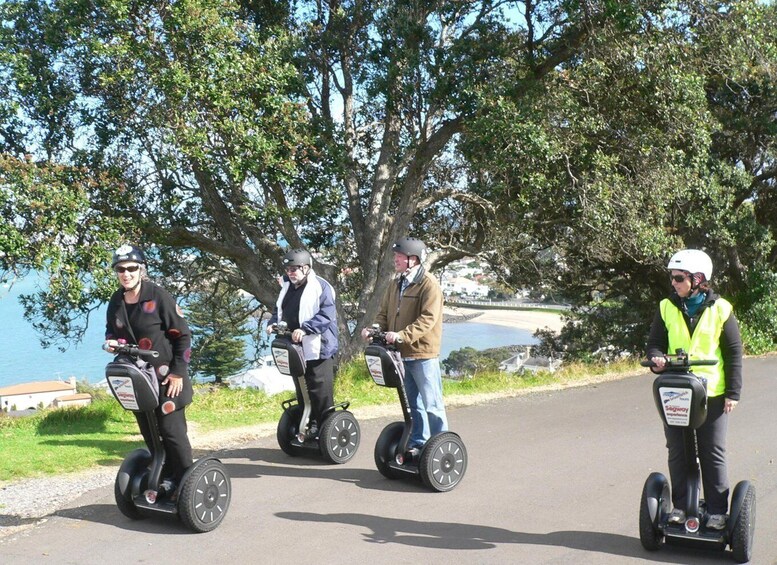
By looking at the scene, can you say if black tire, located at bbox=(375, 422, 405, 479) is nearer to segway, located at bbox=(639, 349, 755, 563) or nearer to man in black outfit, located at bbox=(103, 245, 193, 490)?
man in black outfit, located at bbox=(103, 245, 193, 490)

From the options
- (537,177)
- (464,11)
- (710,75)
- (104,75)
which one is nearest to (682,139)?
(710,75)

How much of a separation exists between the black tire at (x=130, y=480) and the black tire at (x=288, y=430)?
189 cm

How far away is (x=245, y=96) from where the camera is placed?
1413cm

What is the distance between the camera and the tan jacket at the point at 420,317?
256 inches

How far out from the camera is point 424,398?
21.9 feet

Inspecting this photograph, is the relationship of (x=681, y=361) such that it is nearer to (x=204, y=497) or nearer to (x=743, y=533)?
(x=743, y=533)

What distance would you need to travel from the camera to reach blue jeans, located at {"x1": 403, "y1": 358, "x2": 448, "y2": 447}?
664 cm

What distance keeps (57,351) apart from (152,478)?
21.8 m

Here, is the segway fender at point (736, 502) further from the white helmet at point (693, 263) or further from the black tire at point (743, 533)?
the white helmet at point (693, 263)

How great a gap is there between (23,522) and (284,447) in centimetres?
243

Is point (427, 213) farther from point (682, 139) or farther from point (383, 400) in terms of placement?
point (383, 400)

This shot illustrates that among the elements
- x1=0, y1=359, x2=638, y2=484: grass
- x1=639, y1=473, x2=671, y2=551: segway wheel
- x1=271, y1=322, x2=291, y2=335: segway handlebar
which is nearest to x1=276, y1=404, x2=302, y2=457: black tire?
x1=271, y1=322, x2=291, y2=335: segway handlebar

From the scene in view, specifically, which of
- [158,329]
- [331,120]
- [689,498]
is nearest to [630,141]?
[331,120]

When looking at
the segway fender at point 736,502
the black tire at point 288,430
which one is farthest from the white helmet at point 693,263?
the black tire at point 288,430
